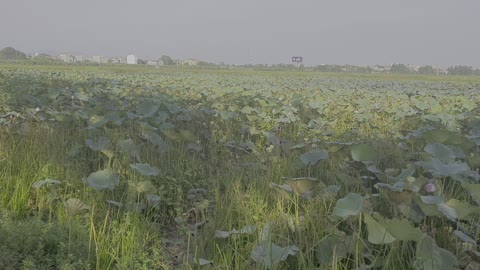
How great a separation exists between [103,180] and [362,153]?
A: 1907 mm

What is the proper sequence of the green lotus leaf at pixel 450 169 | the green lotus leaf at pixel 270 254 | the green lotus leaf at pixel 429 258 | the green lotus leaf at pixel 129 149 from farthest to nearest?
1. the green lotus leaf at pixel 129 149
2. the green lotus leaf at pixel 450 169
3. the green lotus leaf at pixel 270 254
4. the green lotus leaf at pixel 429 258

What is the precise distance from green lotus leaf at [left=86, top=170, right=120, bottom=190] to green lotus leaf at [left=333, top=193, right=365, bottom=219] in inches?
58.2

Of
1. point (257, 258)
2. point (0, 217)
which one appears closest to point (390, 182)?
point (257, 258)

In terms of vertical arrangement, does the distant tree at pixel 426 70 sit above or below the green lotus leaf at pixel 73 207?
above

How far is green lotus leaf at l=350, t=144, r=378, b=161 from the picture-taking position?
3479 mm

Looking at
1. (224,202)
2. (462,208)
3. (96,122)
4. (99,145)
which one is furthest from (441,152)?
(96,122)

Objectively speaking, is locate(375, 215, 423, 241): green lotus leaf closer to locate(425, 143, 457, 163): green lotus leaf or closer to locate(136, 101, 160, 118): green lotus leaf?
locate(425, 143, 457, 163): green lotus leaf

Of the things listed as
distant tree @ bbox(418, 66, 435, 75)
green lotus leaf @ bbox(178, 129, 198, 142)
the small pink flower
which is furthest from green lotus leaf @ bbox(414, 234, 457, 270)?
distant tree @ bbox(418, 66, 435, 75)

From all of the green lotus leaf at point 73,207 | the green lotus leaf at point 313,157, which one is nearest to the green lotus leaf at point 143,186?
the green lotus leaf at point 73,207

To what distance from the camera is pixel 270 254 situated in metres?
2.13

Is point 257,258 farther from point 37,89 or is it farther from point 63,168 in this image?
point 37,89

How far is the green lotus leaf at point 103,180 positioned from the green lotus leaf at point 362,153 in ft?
5.74

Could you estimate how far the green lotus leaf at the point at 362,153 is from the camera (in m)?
3.48

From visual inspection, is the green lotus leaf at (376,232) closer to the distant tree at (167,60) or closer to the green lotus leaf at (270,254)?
the green lotus leaf at (270,254)
